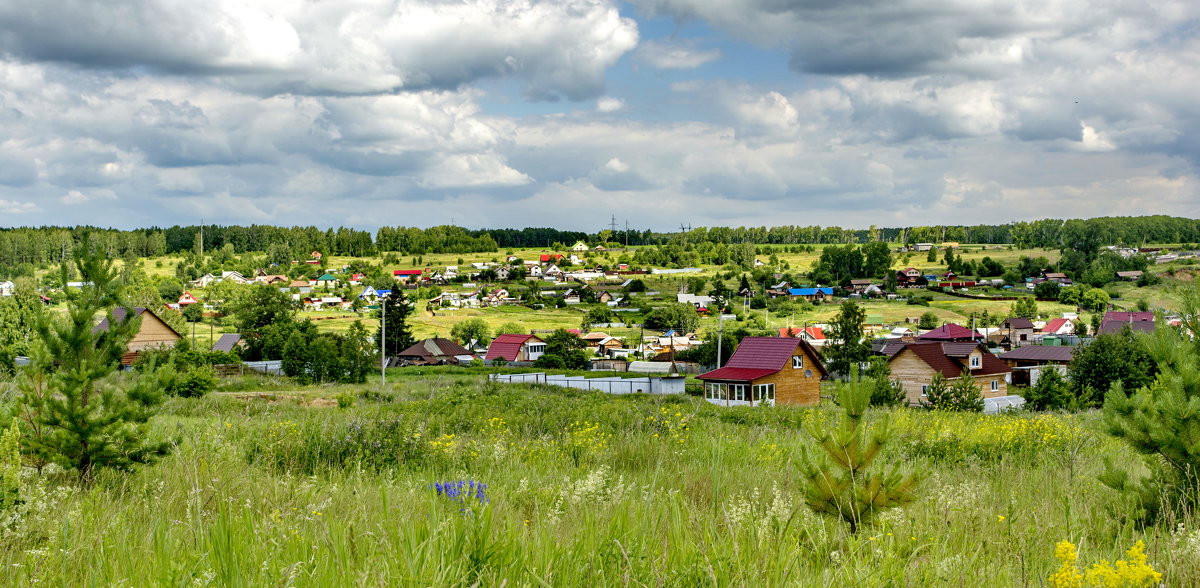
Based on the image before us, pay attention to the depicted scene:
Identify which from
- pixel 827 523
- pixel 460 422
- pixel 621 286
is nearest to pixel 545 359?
pixel 460 422

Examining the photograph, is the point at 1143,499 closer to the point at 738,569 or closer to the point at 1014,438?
the point at 738,569

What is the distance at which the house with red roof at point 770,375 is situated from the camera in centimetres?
3675

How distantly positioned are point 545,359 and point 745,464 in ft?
182

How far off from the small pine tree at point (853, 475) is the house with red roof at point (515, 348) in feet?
212

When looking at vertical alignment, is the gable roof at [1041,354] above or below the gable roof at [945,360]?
below

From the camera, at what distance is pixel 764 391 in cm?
3684

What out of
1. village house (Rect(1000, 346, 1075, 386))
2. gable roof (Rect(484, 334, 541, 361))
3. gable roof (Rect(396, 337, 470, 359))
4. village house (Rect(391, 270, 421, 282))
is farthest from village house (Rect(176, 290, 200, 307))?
village house (Rect(1000, 346, 1075, 386))

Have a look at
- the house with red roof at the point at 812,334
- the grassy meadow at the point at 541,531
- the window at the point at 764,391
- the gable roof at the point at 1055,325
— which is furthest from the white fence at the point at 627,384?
the gable roof at the point at 1055,325

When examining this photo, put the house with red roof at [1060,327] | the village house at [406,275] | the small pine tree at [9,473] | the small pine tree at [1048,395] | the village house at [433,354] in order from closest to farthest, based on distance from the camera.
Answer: the small pine tree at [9,473] → the small pine tree at [1048,395] → the village house at [433,354] → the house with red roof at [1060,327] → the village house at [406,275]

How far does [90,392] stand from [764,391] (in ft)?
104

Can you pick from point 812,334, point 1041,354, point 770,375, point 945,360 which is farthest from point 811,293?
point 770,375

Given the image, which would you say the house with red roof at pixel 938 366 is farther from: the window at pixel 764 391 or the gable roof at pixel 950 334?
the gable roof at pixel 950 334

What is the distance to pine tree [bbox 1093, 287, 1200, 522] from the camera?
5.48 meters

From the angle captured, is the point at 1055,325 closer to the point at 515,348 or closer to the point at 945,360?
the point at 945,360
